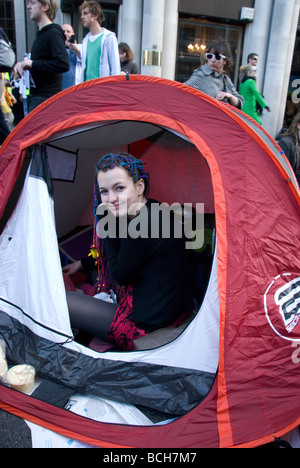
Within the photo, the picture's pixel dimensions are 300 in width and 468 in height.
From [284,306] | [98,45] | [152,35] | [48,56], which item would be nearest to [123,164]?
[284,306]

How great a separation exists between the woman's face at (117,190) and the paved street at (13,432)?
35.0 inches

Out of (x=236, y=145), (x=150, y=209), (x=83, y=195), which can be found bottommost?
(x=83, y=195)

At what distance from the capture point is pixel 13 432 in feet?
4.23

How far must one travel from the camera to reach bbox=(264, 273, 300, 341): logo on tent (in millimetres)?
1352

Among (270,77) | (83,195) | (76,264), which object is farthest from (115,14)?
(76,264)

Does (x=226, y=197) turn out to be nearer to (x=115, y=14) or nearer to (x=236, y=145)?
(x=236, y=145)

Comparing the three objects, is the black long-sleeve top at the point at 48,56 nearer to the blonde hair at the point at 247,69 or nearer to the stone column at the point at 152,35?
the blonde hair at the point at 247,69

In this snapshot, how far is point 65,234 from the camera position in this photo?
2.65 metres

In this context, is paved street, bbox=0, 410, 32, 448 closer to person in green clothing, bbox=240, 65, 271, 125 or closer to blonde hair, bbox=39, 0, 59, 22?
blonde hair, bbox=39, 0, 59, 22

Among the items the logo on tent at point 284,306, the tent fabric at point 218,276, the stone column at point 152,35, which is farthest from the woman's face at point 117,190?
the stone column at point 152,35

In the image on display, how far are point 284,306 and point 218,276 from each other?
11.3 inches

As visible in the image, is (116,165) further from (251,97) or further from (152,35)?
(152,35)

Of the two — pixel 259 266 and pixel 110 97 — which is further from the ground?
pixel 110 97
